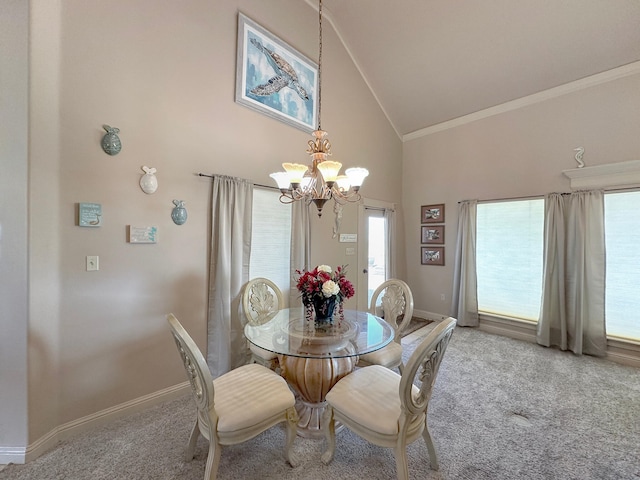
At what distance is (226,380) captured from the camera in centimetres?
175

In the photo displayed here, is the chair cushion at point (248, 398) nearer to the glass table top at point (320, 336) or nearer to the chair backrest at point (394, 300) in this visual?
the glass table top at point (320, 336)

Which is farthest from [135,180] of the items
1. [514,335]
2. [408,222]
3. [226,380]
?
[514,335]

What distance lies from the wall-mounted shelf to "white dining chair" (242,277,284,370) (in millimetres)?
4063

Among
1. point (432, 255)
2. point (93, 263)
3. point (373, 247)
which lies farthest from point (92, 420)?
point (432, 255)

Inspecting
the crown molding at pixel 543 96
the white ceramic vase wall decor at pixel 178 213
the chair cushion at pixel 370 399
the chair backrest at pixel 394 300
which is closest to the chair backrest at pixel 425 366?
the chair cushion at pixel 370 399

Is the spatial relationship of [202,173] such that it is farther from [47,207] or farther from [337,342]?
[337,342]

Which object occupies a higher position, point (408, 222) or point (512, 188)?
point (512, 188)

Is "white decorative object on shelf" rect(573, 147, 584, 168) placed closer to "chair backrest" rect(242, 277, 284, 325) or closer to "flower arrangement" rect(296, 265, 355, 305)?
"flower arrangement" rect(296, 265, 355, 305)

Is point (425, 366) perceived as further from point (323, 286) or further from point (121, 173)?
point (121, 173)

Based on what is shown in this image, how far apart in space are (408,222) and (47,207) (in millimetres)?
4991

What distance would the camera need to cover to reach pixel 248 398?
158 cm

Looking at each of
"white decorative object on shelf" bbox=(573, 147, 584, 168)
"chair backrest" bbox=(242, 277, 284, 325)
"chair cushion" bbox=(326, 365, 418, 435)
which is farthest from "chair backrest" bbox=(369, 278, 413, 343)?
"white decorative object on shelf" bbox=(573, 147, 584, 168)

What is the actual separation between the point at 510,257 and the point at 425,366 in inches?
139

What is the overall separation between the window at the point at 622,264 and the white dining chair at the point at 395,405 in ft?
11.1
